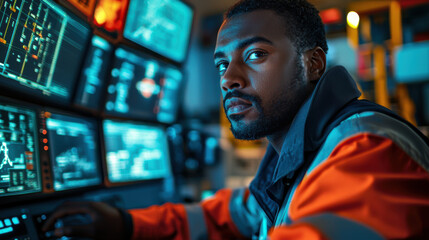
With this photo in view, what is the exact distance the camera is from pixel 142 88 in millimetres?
1729

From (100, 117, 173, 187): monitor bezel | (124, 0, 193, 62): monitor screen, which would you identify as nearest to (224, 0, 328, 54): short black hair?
(124, 0, 193, 62): monitor screen

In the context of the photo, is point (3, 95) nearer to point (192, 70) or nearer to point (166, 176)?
point (166, 176)

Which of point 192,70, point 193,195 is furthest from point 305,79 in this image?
point 192,70

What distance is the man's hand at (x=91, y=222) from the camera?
1.02 meters

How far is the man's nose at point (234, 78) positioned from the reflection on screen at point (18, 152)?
0.64 m

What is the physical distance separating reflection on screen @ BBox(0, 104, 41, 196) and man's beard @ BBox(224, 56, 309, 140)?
0.65m

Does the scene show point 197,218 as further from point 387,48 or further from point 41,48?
point 387,48

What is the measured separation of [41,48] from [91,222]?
0.58m

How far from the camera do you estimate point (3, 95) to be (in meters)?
1.03

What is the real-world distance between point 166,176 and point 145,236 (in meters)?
0.64

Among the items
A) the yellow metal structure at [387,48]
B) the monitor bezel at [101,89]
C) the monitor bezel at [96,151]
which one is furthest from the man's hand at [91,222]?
the yellow metal structure at [387,48]

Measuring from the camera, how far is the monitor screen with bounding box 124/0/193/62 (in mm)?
1576

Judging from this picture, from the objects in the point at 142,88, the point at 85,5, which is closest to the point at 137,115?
the point at 142,88

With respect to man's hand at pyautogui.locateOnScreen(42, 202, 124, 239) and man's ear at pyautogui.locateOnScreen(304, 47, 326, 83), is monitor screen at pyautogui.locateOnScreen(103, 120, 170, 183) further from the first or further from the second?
man's ear at pyautogui.locateOnScreen(304, 47, 326, 83)
